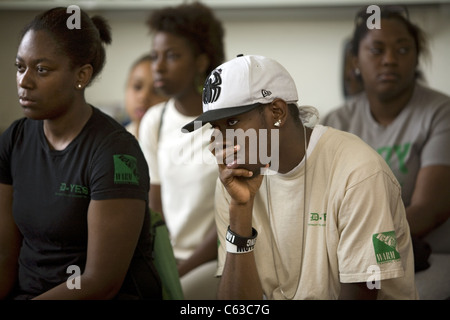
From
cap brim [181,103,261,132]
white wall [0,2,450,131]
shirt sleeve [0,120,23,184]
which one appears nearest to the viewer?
cap brim [181,103,261,132]

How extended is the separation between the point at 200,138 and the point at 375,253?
3.11 ft

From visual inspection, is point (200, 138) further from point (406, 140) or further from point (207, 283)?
point (406, 140)

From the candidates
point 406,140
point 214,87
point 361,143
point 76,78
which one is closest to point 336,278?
point 361,143

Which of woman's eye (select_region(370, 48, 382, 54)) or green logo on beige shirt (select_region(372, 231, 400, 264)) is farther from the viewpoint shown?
woman's eye (select_region(370, 48, 382, 54))

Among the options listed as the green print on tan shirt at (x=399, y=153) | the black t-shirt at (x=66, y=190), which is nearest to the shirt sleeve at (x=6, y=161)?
the black t-shirt at (x=66, y=190)

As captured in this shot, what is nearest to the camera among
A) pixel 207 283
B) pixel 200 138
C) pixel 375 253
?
pixel 375 253

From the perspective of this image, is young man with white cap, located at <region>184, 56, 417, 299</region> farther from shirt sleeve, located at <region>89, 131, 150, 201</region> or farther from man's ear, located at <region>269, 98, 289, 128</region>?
shirt sleeve, located at <region>89, 131, 150, 201</region>

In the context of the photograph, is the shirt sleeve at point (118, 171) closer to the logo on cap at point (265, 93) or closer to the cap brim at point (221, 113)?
the cap brim at point (221, 113)

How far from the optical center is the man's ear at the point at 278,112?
1292 mm

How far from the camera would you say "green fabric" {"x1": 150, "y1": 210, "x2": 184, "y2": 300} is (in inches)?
59.6

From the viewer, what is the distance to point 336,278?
4.45 feet

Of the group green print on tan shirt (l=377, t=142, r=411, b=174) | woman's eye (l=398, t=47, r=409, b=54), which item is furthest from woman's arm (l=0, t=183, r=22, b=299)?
woman's eye (l=398, t=47, r=409, b=54)

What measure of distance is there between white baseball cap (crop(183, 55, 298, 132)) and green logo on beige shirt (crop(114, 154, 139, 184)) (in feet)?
0.65

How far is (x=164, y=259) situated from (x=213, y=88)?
527 mm
